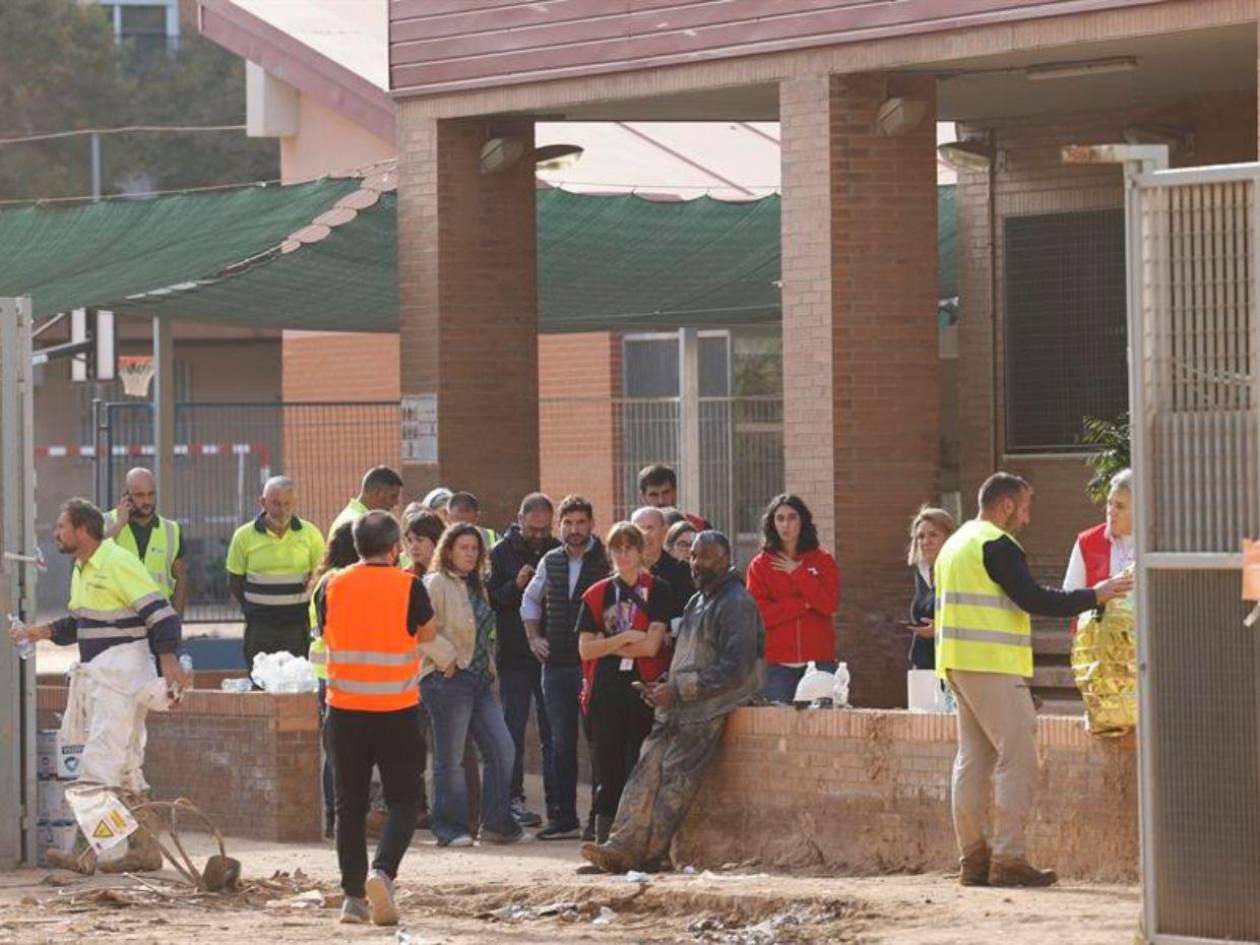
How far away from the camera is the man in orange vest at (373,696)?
1231cm

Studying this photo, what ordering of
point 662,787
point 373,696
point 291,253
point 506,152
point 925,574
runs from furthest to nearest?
point 506,152 < point 291,253 < point 925,574 < point 662,787 < point 373,696

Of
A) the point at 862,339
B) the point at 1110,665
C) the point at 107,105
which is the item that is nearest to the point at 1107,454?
the point at 862,339

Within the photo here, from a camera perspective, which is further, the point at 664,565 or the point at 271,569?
the point at 271,569

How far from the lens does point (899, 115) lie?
57.4 feet

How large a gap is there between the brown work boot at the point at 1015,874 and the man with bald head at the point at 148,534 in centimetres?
703

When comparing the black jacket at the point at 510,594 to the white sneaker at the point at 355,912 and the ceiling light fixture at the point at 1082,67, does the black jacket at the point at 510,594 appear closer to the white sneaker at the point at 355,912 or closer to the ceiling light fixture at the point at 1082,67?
the white sneaker at the point at 355,912

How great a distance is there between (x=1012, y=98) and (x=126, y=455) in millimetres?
12111

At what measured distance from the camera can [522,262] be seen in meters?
20.4

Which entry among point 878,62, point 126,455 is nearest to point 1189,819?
point 878,62

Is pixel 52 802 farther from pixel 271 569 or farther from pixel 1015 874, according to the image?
pixel 1015 874

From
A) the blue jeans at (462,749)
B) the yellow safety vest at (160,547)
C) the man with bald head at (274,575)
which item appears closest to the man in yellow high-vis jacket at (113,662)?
the blue jeans at (462,749)

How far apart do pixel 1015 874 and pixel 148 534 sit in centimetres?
749

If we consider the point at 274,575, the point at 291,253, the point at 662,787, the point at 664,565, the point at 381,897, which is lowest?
the point at 381,897

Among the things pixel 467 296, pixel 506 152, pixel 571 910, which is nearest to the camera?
pixel 571 910
